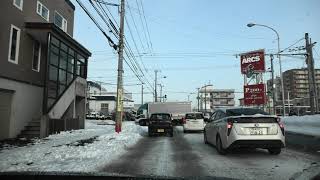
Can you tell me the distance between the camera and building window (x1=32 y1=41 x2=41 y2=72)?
75.5 ft

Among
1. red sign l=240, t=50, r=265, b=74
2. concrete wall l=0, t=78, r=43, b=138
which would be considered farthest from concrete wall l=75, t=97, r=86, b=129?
red sign l=240, t=50, r=265, b=74

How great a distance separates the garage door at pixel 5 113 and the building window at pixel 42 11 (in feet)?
19.8

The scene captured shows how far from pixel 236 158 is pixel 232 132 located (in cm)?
83

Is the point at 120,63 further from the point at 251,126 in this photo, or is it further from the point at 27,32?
the point at 251,126

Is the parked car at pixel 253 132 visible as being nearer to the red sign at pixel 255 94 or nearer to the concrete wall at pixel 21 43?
the concrete wall at pixel 21 43

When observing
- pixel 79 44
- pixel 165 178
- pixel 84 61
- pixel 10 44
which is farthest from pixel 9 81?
pixel 165 178

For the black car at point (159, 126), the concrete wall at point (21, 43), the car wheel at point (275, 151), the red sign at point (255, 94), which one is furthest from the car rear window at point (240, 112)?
the red sign at point (255, 94)

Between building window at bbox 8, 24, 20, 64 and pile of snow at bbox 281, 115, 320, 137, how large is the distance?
1669cm

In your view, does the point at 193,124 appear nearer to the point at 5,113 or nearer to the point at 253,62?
the point at 5,113

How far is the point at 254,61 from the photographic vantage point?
5312cm

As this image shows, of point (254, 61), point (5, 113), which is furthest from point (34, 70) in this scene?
point (254, 61)

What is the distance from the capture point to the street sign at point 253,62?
52812 mm

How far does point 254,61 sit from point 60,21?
31.4 meters

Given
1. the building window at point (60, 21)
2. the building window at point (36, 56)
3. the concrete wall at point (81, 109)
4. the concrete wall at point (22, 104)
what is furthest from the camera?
the concrete wall at point (81, 109)
